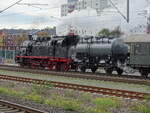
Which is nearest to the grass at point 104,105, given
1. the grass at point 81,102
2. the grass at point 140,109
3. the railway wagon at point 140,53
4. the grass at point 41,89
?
the grass at point 81,102

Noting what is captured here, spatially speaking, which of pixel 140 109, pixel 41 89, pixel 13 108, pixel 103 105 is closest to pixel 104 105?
pixel 103 105

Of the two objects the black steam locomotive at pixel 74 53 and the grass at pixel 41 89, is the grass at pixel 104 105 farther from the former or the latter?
the black steam locomotive at pixel 74 53

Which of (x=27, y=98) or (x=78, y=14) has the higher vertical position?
(x=78, y=14)

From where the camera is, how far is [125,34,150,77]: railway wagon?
27.8 meters

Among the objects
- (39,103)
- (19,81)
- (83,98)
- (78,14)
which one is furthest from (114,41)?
(78,14)

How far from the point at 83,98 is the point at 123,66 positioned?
46.3ft

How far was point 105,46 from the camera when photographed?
1224 inches

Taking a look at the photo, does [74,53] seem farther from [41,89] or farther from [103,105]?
[103,105]

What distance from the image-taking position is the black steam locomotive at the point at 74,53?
31078mm

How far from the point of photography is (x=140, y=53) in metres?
28.2

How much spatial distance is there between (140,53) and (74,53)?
7.73m

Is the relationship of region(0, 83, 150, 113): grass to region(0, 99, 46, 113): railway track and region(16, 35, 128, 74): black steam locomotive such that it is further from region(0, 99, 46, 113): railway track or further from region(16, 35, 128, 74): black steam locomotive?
region(16, 35, 128, 74): black steam locomotive

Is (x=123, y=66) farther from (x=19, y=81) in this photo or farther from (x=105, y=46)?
(x=19, y=81)

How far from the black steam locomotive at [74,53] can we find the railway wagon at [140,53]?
1881mm
